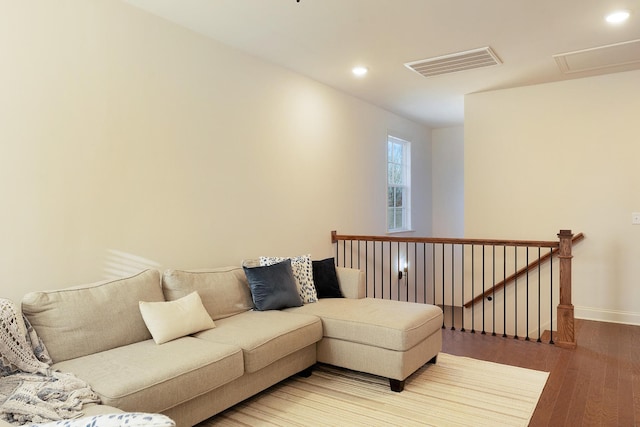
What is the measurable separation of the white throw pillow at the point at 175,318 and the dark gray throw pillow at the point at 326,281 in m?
1.13

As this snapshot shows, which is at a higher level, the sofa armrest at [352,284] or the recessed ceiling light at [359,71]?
the recessed ceiling light at [359,71]

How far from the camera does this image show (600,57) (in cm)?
416

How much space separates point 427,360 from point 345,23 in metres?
2.61

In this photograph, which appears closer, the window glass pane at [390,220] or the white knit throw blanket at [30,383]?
the white knit throw blanket at [30,383]

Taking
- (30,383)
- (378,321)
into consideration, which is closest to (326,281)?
(378,321)

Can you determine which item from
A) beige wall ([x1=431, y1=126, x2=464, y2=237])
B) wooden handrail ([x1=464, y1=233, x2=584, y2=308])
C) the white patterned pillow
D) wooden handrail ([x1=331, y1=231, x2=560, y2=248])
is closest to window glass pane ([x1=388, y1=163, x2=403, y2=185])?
beige wall ([x1=431, y1=126, x2=464, y2=237])

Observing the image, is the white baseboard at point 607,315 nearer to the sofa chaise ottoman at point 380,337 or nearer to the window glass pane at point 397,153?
the sofa chaise ottoman at point 380,337

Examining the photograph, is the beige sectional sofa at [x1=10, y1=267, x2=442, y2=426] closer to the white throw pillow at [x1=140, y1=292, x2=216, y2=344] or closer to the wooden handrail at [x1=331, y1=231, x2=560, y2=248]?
the white throw pillow at [x1=140, y1=292, x2=216, y2=344]

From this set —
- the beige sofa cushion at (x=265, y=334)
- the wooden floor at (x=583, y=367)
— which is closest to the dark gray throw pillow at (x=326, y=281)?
the beige sofa cushion at (x=265, y=334)

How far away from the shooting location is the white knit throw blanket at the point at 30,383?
1732mm

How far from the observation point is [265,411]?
271 cm

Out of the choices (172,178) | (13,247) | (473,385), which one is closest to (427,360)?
(473,385)

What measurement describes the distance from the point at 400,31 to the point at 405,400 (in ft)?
9.02

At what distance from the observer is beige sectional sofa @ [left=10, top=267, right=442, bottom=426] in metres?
2.18
